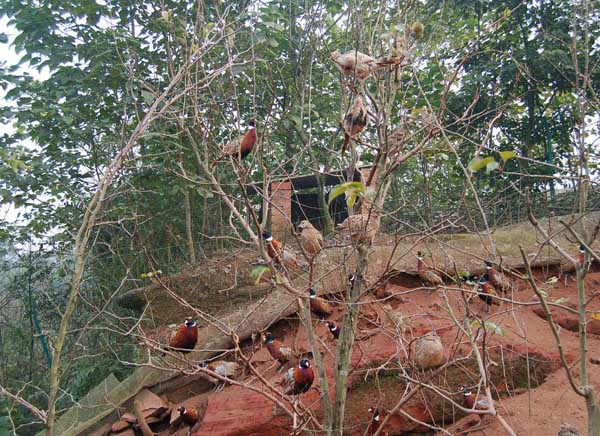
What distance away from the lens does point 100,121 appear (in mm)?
4414

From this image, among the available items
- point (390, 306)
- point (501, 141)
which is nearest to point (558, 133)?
point (501, 141)

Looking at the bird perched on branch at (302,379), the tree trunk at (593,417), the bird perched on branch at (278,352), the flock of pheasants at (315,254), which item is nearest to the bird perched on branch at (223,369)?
the flock of pheasants at (315,254)

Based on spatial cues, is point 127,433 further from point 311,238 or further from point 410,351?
point 410,351

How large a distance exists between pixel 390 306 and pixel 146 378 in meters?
2.31

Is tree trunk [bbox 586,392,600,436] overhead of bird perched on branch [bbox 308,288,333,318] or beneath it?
overhead

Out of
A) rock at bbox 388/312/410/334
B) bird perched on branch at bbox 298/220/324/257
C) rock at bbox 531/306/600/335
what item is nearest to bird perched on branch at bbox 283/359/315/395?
rock at bbox 388/312/410/334

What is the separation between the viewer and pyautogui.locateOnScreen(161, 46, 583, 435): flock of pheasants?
6.35 feet

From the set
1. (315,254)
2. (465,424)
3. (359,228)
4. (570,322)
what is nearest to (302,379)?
(465,424)

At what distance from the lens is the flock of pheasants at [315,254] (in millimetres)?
1937

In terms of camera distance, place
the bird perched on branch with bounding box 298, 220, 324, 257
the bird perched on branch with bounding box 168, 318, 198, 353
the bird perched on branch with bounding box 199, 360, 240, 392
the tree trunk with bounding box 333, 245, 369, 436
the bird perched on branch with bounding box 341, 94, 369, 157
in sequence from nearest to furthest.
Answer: the bird perched on branch with bounding box 341, 94, 369, 157 < the tree trunk with bounding box 333, 245, 369, 436 < the bird perched on branch with bounding box 298, 220, 324, 257 < the bird perched on branch with bounding box 168, 318, 198, 353 < the bird perched on branch with bounding box 199, 360, 240, 392

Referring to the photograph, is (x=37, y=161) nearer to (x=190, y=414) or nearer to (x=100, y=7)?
(x=100, y=7)

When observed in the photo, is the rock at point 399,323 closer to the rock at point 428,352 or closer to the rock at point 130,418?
the rock at point 428,352

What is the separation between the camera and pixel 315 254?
2359 mm

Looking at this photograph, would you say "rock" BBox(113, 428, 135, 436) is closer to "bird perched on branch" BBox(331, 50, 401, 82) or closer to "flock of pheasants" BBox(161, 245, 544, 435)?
"flock of pheasants" BBox(161, 245, 544, 435)
